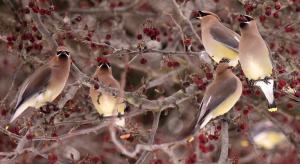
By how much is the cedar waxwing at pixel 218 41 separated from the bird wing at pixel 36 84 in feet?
4.48

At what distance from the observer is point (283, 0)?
579 cm

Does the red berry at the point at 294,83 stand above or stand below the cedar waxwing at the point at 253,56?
below

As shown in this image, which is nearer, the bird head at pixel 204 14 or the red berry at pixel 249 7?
the red berry at pixel 249 7

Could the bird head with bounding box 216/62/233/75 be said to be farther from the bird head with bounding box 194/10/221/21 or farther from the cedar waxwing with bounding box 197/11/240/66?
the bird head with bounding box 194/10/221/21

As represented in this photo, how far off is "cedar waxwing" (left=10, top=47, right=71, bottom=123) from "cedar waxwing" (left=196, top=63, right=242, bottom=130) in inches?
47.8

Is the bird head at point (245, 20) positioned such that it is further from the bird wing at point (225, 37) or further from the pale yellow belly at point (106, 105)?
the pale yellow belly at point (106, 105)

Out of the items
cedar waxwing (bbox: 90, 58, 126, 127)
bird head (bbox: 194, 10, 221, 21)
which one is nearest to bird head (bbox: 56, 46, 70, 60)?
cedar waxwing (bbox: 90, 58, 126, 127)

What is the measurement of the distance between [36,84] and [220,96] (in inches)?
58.9

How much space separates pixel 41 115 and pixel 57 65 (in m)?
0.73

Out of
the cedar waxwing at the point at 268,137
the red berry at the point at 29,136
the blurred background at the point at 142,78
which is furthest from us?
the cedar waxwing at the point at 268,137

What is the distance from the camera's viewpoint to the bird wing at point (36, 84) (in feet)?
17.4

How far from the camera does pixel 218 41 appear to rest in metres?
5.85

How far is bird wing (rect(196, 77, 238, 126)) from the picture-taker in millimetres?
4914

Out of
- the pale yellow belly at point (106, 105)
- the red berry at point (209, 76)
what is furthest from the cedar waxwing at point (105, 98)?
the red berry at point (209, 76)
